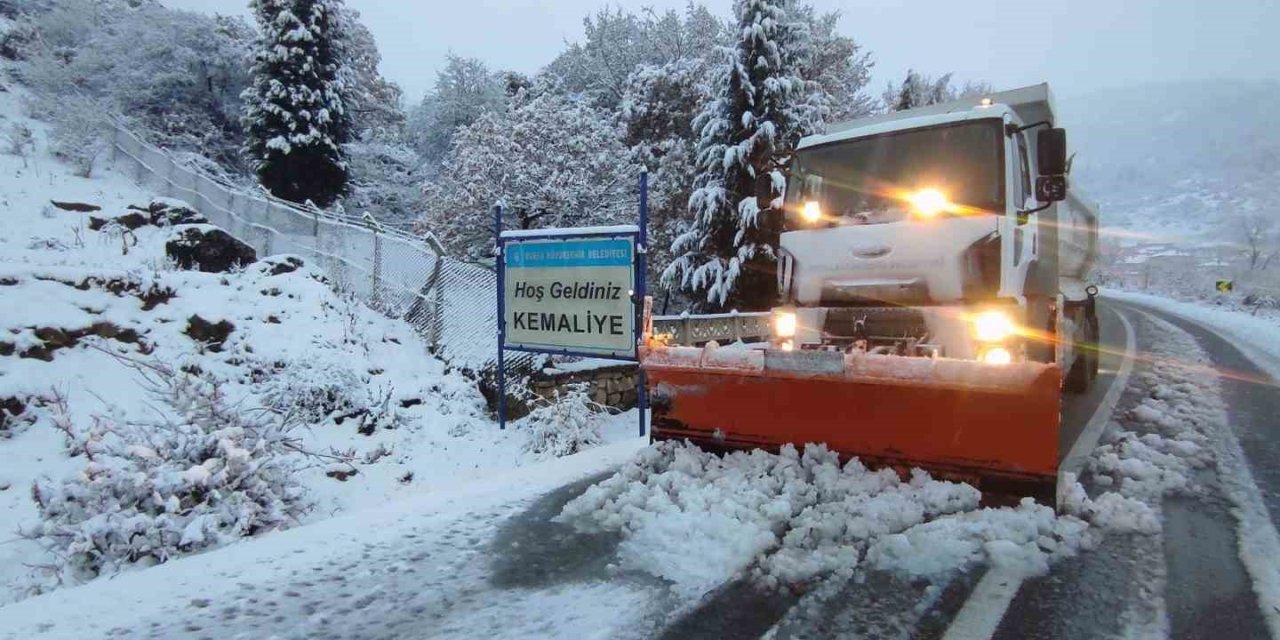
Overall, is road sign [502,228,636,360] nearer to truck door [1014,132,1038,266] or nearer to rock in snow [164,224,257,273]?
truck door [1014,132,1038,266]

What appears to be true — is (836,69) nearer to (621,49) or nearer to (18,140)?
(621,49)

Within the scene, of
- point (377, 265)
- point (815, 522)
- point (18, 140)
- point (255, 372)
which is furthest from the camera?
point (18, 140)

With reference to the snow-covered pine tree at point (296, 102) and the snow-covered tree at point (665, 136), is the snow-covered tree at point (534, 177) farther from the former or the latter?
the snow-covered pine tree at point (296, 102)

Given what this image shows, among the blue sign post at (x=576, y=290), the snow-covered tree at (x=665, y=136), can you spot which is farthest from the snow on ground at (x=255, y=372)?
the snow-covered tree at (x=665, y=136)

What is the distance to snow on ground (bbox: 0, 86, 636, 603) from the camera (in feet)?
22.6

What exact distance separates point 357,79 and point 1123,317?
30.1 m

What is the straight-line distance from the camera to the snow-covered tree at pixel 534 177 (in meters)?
19.0

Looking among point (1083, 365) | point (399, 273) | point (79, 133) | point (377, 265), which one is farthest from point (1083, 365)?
point (79, 133)

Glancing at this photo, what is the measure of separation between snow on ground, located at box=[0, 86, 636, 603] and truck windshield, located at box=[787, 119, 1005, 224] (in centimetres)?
A: 410

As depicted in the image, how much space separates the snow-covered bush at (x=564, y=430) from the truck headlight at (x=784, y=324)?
2787mm

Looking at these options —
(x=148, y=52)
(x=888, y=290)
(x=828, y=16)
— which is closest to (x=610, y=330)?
(x=888, y=290)

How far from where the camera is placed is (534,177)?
752 inches

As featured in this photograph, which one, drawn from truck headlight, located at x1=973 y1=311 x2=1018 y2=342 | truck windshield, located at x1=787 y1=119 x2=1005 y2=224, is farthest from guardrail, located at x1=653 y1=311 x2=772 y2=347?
truck headlight, located at x1=973 y1=311 x2=1018 y2=342

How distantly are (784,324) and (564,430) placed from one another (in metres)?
3.03
